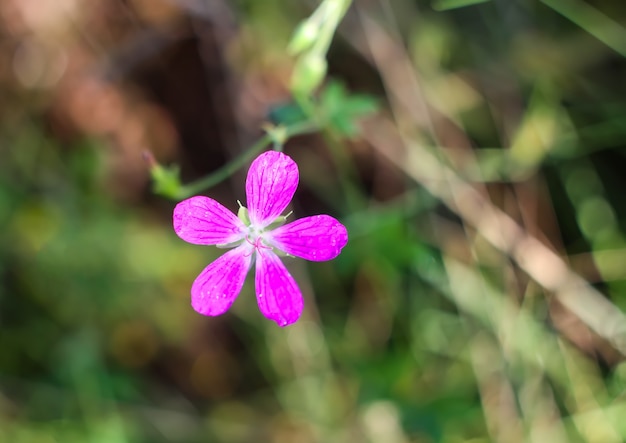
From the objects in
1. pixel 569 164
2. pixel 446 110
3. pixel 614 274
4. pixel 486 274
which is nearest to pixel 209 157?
pixel 446 110

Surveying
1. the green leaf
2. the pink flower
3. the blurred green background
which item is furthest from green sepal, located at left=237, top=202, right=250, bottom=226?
the blurred green background

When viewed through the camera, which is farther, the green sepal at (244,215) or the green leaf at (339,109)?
the green leaf at (339,109)

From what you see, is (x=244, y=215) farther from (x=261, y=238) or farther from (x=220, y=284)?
(x=220, y=284)

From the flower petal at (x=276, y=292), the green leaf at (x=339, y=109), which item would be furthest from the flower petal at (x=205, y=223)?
the green leaf at (x=339, y=109)

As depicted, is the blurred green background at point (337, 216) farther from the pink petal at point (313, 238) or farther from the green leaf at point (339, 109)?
the pink petal at point (313, 238)

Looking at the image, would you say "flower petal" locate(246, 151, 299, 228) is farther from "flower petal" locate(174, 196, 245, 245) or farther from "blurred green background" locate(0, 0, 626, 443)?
"blurred green background" locate(0, 0, 626, 443)

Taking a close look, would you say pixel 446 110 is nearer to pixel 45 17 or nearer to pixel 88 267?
pixel 88 267

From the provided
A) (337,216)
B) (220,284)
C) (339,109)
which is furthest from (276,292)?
(337,216)
